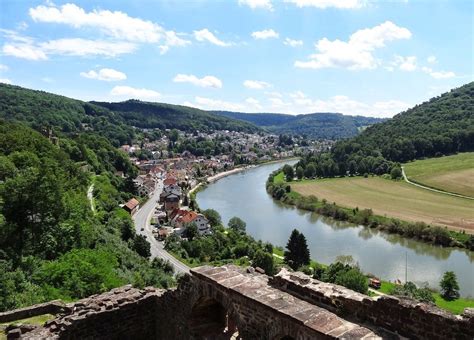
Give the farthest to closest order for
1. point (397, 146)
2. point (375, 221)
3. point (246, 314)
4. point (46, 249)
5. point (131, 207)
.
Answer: point (397, 146), point (131, 207), point (375, 221), point (46, 249), point (246, 314)

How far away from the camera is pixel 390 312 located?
5.85 meters

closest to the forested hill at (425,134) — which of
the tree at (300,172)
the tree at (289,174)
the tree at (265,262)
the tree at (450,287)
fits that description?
the tree at (300,172)

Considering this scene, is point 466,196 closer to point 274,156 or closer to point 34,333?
point 34,333

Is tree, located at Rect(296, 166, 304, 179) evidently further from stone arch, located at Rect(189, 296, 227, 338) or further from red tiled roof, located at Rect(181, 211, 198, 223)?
stone arch, located at Rect(189, 296, 227, 338)

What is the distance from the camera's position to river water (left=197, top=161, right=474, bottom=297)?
3585cm

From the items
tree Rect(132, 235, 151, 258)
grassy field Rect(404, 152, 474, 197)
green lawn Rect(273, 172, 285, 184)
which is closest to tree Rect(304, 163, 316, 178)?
green lawn Rect(273, 172, 285, 184)

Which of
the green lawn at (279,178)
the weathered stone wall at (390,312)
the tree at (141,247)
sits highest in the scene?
the weathered stone wall at (390,312)

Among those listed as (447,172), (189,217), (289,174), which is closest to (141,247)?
(189,217)

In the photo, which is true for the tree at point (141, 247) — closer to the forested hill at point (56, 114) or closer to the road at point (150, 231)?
the road at point (150, 231)

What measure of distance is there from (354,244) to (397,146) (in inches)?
2250

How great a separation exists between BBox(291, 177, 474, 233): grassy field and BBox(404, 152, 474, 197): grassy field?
2960mm

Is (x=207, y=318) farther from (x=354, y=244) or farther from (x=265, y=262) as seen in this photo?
(x=354, y=244)

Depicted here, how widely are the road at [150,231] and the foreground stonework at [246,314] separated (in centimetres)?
2627

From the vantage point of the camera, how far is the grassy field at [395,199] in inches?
1981
